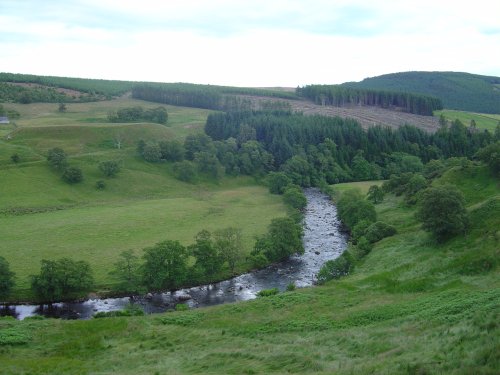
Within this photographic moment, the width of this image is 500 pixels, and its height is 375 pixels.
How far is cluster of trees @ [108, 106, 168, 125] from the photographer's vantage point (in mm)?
184250

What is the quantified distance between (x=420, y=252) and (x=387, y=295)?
1529 centimetres

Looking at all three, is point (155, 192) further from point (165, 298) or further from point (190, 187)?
point (165, 298)

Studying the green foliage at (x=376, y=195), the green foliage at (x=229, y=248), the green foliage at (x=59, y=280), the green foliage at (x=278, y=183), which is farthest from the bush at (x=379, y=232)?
the green foliage at (x=278, y=183)

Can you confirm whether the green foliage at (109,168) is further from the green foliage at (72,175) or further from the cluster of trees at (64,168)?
the green foliage at (72,175)

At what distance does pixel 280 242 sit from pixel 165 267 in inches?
818

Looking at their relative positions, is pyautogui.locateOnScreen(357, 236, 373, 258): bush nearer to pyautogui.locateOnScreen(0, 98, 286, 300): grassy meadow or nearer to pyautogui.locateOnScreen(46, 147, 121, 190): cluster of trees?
pyautogui.locateOnScreen(0, 98, 286, 300): grassy meadow

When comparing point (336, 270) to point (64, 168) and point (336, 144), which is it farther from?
point (336, 144)

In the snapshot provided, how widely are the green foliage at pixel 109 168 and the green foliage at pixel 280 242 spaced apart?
6159cm

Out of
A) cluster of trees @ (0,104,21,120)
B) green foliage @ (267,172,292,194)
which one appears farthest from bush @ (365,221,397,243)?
cluster of trees @ (0,104,21,120)

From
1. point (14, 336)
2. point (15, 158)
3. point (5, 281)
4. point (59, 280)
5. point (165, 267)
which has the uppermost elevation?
point (15, 158)

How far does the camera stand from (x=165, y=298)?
2462 inches

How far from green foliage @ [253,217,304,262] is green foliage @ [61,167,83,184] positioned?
6102 centimetres

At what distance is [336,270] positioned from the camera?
6462 centimetres

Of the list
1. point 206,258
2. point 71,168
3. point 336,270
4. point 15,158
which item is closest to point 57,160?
point 71,168
